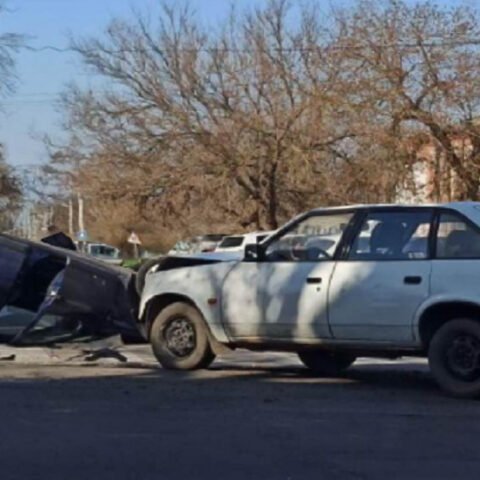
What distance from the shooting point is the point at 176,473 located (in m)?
7.51

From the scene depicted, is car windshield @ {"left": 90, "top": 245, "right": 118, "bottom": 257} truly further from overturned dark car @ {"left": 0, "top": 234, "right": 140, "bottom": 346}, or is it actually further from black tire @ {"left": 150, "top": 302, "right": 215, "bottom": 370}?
black tire @ {"left": 150, "top": 302, "right": 215, "bottom": 370}

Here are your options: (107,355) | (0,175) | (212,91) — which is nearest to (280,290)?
(107,355)

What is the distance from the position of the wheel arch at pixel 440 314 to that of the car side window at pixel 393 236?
0.50m

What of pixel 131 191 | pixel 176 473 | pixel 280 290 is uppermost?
pixel 131 191

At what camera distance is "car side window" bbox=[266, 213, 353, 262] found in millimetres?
12016

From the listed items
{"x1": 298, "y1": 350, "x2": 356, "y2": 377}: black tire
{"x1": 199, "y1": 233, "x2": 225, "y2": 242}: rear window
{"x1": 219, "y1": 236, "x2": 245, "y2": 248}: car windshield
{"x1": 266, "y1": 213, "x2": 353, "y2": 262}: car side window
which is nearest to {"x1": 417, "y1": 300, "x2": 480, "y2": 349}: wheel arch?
{"x1": 266, "y1": 213, "x2": 353, "y2": 262}: car side window

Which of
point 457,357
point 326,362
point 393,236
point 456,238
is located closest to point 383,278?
A: point 393,236

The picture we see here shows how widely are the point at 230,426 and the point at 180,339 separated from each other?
3854 millimetres

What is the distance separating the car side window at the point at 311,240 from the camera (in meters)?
12.0

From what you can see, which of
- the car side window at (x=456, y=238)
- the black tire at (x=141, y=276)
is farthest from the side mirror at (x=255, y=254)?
the car side window at (x=456, y=238)

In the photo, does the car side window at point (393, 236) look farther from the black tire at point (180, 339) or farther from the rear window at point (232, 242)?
the rear window at point (232, 242)

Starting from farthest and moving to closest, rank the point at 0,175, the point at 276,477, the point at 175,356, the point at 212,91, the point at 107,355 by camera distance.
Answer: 1. the point at 0,175
2. the point at 212,91
3. the point at 107,355
4. the point at 175,356
5. the point at 276,477

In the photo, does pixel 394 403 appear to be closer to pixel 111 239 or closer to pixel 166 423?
pixel 166 423

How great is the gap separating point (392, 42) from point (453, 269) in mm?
23821
